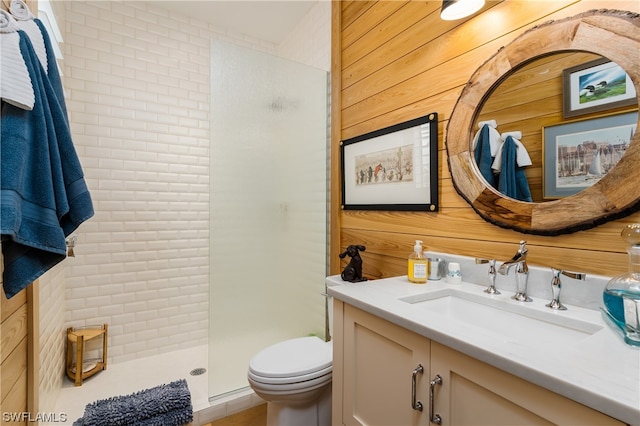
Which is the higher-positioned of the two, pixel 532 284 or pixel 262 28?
pixel 262 28

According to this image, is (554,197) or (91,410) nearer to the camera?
(554,197)

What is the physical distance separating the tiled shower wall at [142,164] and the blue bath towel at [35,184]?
141 cm

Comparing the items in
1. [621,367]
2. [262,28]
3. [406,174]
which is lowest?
[621,367]

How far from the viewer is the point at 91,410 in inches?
65.9

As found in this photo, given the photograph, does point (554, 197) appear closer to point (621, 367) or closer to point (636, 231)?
point (636, 231)

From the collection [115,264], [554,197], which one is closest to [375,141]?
[554,197]

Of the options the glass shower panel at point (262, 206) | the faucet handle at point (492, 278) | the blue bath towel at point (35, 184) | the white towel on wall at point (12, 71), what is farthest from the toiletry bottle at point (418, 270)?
the white towel on wall at point (12, 71)

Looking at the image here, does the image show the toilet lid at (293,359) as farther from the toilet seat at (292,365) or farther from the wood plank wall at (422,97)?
the wood plank wall at (422,97)

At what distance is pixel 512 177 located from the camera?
45.4 inches

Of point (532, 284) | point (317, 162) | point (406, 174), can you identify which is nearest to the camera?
point (532, 284)

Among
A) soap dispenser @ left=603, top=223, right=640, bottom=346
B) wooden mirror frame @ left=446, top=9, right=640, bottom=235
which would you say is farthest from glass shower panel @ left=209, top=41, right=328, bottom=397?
soap dispenser @ left=603, top=223, right=640, bottom=346

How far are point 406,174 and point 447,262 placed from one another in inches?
19.4

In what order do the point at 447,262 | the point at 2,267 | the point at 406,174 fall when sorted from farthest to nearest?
the point at 406,174 → the point at 447,262 → the point at 2,267

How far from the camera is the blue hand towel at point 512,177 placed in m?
1.12
